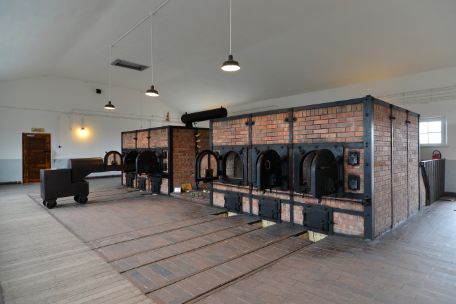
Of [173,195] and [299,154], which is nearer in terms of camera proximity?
[299,154]

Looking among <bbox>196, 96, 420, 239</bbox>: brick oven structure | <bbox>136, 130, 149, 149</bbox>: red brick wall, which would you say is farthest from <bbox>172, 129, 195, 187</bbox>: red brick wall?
<bbox>196, 96, 420, 239</bbox>: brick oven structure

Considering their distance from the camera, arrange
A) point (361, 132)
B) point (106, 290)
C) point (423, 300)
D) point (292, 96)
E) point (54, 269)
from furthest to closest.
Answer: point (292, 96) < point (361, 132) < point (54, 269) < point (106, 290) < point (423, 300)

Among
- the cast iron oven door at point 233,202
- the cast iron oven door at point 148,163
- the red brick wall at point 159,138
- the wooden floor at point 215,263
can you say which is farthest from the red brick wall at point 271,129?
the cast iron oven door at point 148,163

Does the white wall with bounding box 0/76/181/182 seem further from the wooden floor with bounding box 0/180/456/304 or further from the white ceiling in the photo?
the wooden floor with bounding box 0/180/456/304

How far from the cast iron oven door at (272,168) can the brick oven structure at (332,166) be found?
14mm

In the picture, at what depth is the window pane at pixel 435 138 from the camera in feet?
22.3

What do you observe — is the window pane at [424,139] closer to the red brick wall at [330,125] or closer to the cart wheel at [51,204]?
the red brick wall at [330,125]

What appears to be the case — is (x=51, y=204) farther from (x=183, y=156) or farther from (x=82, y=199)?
(x=183, y=156)

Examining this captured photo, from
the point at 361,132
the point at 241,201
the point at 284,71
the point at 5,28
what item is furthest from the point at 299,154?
the point at 5,28

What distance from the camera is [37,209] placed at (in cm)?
534

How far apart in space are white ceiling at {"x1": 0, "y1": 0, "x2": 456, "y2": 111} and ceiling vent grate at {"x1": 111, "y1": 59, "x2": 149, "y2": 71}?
36 centimetres

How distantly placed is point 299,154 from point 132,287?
275 centimetres

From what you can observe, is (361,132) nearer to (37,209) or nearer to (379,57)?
(379,57)

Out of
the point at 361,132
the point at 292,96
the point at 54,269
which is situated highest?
the point at 292,96
